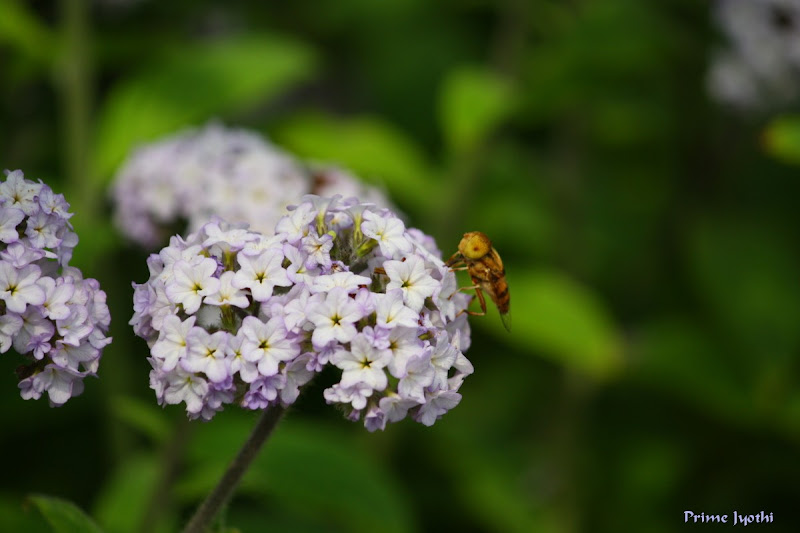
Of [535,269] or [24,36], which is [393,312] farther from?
[24,36]

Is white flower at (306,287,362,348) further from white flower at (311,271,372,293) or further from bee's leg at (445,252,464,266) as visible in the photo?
bee's leg at (445,252,464,266)

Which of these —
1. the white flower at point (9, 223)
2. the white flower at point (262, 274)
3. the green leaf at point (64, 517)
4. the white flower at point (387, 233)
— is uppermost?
the white flower at point (387, 233)

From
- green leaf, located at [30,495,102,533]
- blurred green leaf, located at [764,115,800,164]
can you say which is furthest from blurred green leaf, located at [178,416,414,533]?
blurred green leaf, located at [764,115,800,164]

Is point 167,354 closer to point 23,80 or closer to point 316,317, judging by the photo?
point 316,317

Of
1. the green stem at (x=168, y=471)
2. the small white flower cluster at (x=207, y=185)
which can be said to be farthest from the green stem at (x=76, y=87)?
the green stem at (x=168, y=471)

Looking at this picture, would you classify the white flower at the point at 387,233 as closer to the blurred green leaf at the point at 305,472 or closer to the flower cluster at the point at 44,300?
the flower cluster at the point at 44,300

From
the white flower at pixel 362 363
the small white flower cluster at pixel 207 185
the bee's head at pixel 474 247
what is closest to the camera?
the white flower at pixel 362 363
